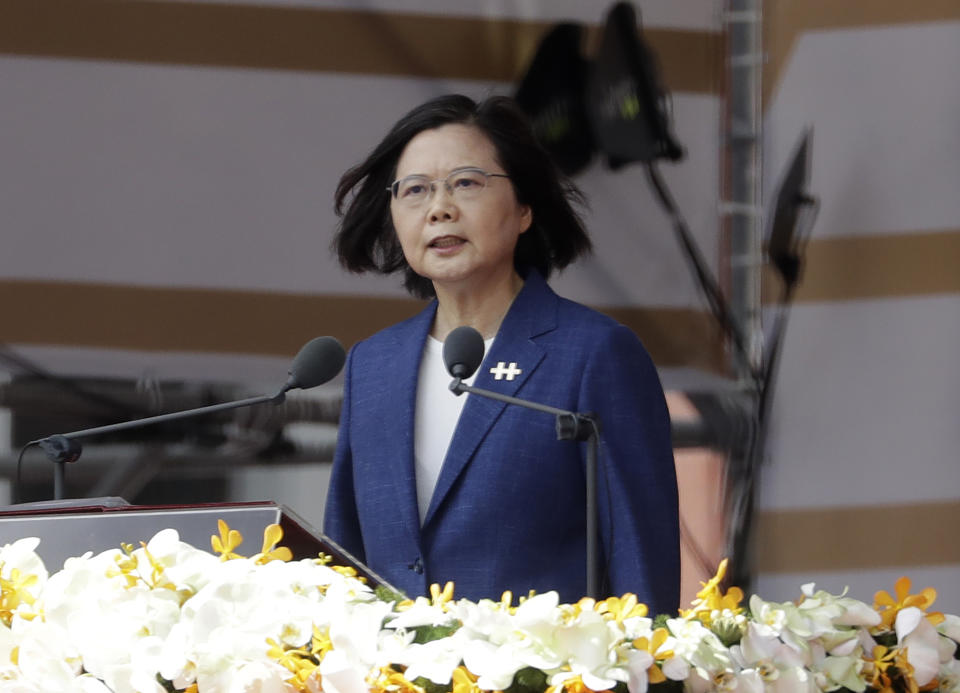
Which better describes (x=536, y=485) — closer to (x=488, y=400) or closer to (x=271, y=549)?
(x=488, y=400)

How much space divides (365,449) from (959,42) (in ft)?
8.34

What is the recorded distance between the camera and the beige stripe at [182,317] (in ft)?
11.9

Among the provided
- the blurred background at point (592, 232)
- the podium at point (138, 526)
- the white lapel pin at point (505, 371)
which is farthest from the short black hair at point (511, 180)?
the blurred background at point (592, 232)

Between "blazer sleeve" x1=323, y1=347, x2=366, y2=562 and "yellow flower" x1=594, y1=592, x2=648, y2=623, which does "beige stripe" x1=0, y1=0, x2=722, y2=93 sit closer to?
"blazer sleeve" x1=323, y1=347, x2=366, y2=562

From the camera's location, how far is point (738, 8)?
3895 millimetres

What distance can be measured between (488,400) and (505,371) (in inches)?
2.1

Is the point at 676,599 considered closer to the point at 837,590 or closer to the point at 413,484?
the point at 413,484

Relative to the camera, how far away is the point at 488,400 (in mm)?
2039

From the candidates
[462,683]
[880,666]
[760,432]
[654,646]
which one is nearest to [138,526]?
[462,683]

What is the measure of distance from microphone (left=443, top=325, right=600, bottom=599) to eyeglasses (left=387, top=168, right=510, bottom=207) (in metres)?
0.46

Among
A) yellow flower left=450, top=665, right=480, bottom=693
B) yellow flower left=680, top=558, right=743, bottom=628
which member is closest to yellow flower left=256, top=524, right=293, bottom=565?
yellow flower left=450, top=665, right=480, bottom=693

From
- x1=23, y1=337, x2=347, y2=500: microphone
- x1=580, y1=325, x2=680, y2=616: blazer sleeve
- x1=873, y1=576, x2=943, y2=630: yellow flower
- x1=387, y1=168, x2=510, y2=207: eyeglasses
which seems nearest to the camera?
x1=873, y1=576, x2=943, y2=630: yellow flower

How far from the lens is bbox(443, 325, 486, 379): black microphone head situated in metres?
1.70

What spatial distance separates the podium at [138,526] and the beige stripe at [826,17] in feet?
9.37
